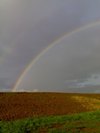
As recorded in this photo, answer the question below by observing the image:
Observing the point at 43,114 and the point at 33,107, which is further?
A: the point at 33,107

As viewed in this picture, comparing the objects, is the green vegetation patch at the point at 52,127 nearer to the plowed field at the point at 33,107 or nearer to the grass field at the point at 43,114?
the grass field at the point at 43,114

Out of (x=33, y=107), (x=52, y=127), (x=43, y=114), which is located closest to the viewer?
(x=52, y=127)

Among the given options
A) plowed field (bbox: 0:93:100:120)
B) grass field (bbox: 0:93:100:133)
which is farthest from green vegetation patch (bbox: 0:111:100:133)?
plowed field (bbox: 0:93:100:120)

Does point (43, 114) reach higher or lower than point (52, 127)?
higher

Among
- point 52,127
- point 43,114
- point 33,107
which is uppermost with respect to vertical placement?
point 33,107

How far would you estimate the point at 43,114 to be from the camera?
38875mm

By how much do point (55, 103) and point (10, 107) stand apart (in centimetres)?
896

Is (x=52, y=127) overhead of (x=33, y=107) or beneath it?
beneath

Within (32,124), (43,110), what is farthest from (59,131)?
(43,110)

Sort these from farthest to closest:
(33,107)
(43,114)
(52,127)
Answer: (33,107) → (43,114) → (52,127)

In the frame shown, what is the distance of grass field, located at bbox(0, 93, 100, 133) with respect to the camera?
27.7 metres

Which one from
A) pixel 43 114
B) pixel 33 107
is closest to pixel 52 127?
pixel 43 114

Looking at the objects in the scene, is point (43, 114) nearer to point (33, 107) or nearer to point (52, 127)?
point (33, 107)

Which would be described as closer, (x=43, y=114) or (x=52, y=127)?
(x=52, y=127)
